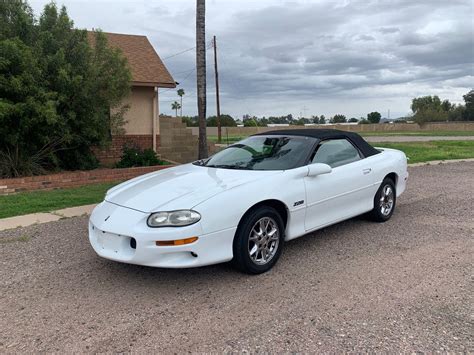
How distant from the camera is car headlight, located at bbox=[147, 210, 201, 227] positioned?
12.1ft

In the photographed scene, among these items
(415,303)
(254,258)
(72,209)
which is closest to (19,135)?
(72,209)

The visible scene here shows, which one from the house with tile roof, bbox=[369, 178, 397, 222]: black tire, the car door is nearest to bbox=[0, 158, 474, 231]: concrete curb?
the car door

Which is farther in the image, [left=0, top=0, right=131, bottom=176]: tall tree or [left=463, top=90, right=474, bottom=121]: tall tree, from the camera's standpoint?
[left=463, top=90, right=474, bottom=121]: tall tree

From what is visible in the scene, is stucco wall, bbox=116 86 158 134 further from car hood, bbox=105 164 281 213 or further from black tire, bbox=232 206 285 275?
black tire, bbox=232 206 285 275

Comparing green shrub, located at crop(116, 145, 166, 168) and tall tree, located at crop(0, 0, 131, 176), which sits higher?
tall tree, located at crop(0, 0, 131, 176)

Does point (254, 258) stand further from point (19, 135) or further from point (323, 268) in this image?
point (19, 135)

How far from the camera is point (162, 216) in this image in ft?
12.3

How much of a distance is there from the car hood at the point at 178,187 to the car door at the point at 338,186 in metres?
0.60

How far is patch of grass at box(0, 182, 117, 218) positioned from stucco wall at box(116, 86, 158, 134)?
4532 mm

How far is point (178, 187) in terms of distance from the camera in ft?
13.9

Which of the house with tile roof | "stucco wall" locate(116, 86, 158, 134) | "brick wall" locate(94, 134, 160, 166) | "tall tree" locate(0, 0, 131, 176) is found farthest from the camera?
"stucco wall" locate(116, 86, 158, 134)

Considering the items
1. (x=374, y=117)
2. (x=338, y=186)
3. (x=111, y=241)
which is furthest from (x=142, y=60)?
(x=374, y=117)

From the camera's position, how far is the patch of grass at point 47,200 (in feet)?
23.1

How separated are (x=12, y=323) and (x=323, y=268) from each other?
113 inches
